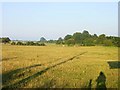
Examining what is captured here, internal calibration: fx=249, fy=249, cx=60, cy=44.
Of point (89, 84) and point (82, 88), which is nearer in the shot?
point (82, 88)

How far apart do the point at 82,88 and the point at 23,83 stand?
2.56 meters

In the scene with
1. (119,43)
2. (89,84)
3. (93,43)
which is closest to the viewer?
(89,84)

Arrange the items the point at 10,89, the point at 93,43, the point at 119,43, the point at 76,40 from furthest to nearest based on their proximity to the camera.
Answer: the point at 76,40
the point at 93,43
the point at 119,43
the point at 10,89

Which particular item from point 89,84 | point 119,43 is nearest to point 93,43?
point 119,43

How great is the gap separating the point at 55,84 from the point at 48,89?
44.8 inches

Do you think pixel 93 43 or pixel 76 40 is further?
pixel 76 40

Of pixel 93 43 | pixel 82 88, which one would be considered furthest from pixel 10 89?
pixel 93 43

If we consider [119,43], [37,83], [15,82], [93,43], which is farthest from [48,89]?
[93,43]

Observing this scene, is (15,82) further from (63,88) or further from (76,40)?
(76,40)

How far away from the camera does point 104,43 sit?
4063 inches

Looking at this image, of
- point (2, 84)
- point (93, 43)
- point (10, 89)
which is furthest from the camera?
point (93, 43)

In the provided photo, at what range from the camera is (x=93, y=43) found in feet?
365

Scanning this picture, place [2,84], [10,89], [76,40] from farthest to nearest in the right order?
[76,40], [2,84], [10,89]

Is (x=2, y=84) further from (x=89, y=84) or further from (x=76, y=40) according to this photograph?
(x=76, y=40)
